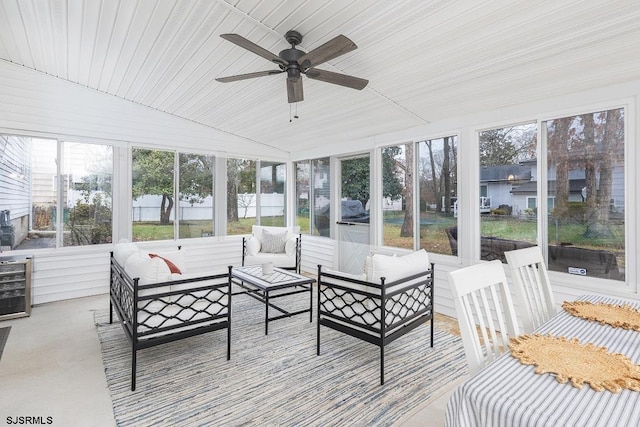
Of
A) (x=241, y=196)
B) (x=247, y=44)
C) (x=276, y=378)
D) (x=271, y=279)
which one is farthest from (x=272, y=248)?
(x=247, y=44)

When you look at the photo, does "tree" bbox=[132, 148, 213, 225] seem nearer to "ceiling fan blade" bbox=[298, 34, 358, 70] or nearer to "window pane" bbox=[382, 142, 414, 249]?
"window pane" bbox=[382, 142, 414, 249]

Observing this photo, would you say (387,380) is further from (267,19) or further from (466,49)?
(267,19)

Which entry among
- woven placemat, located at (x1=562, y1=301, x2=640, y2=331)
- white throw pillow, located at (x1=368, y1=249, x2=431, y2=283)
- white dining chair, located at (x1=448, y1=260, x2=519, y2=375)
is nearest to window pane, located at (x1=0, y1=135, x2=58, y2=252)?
white throw pillow, located at (x1=368, y1=249, x2=431, y2=283)

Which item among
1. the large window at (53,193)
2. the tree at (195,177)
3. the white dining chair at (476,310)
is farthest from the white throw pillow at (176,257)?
the white dining chair at (476,310)

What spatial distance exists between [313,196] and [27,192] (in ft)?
14.5

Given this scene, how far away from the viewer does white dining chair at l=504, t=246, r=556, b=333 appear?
6.37ft

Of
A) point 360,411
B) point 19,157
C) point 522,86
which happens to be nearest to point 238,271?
point 360,411

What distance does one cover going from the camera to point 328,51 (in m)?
2.23

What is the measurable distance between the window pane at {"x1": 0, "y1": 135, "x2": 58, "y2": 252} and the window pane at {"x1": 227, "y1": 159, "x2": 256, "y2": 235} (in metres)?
2.59

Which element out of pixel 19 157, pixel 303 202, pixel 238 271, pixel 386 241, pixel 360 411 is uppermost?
pixel 19 157

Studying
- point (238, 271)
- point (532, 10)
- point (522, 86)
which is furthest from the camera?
point (238, 271)

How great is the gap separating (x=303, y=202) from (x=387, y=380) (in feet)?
14.9

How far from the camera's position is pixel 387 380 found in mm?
2502

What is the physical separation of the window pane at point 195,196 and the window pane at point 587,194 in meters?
5.14
